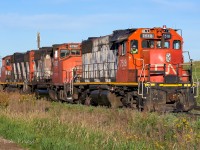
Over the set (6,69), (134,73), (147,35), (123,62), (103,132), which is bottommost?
(103,132)

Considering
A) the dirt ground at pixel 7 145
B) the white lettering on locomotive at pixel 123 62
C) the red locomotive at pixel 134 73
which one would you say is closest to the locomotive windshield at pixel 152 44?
the red locomotive at pixel 134 73

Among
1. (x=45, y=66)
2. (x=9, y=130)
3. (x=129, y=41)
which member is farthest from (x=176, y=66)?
(x=45, y=66)

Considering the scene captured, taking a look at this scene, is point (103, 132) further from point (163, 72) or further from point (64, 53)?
point (64, 53)

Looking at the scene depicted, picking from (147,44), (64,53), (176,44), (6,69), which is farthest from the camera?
(6,69)

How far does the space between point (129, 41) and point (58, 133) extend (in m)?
8.24

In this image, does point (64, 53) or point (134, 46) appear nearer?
point (134, 46)

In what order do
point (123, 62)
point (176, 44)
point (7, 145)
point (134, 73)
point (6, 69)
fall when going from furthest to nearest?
point (6, 69) → point (176, 44) → point (123, 62) → point (134, 73) → point (7, 145)

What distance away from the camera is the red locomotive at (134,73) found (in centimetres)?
1670

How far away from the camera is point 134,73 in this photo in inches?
676

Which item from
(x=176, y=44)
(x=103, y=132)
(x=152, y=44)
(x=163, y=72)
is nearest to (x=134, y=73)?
(x=163, y=72)

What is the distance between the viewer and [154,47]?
17734 millimetres

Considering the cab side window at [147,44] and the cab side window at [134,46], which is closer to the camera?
the cab side window at [134,46]

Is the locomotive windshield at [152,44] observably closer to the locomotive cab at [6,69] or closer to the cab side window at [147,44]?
the cab side window at [147,44]

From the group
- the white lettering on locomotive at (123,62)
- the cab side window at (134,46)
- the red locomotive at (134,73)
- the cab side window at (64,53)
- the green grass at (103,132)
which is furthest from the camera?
the cab side window at (64,53)
